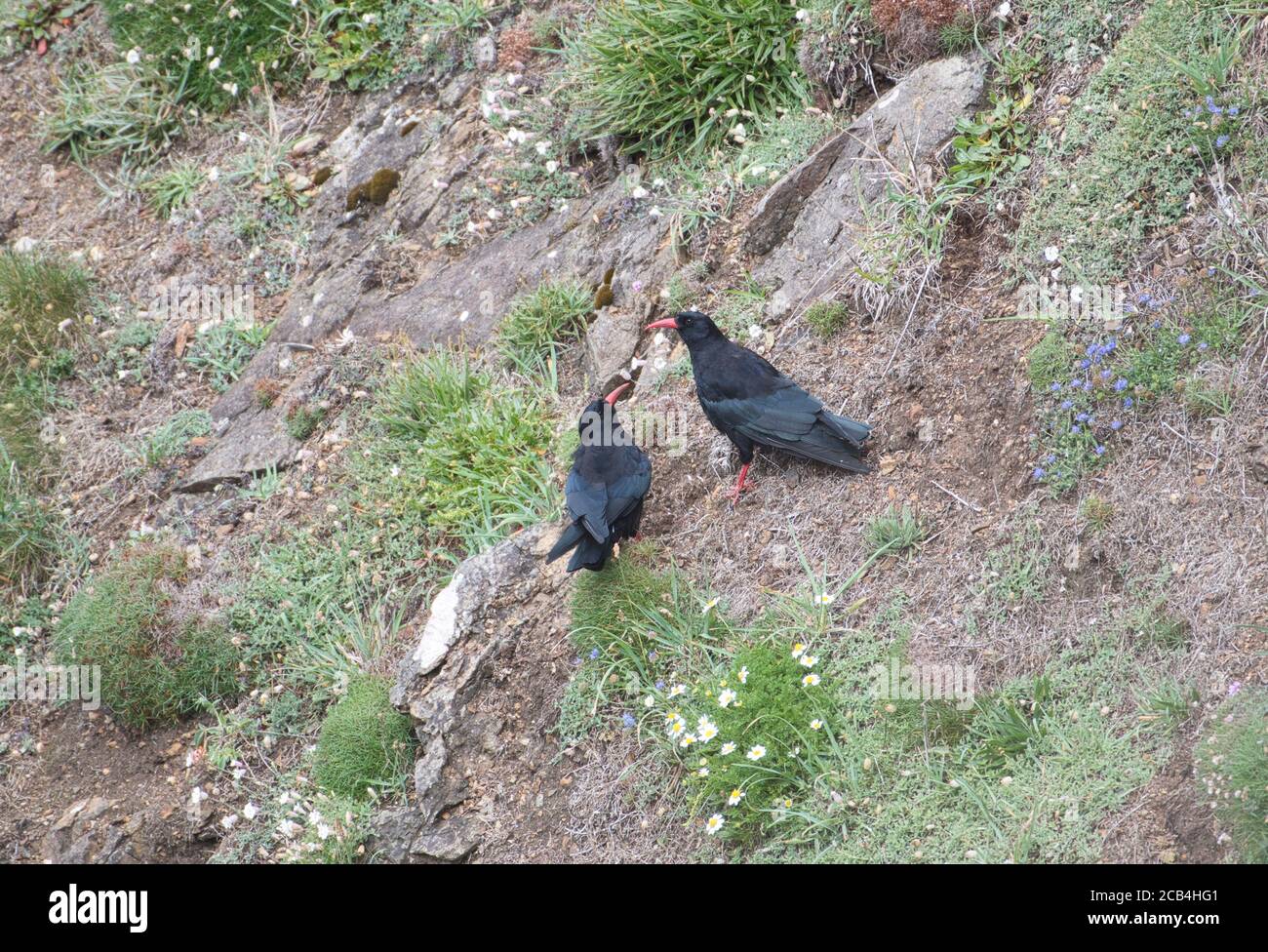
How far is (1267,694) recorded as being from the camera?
398 cm

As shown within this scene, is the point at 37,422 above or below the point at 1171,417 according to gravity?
below

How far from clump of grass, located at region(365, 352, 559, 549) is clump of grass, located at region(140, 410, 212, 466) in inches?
63.0

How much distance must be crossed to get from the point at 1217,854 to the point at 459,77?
24.0 ft

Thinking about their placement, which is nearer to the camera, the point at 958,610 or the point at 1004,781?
the point at 1004,781

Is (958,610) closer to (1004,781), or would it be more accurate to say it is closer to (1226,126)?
(1004,781)

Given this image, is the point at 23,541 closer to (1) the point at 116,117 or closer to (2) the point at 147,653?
(2) the point at 147,653

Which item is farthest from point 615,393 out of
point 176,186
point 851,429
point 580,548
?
point 176,186

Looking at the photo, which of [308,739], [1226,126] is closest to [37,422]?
[308,739]

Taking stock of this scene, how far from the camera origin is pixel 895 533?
17.2ft

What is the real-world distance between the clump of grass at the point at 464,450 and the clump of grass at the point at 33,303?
3.12 m

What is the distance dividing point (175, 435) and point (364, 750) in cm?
324

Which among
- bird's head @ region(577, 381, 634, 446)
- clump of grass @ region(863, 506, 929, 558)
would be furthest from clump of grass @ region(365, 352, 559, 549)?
clump of grass @ region(863, 506, 929, 558)

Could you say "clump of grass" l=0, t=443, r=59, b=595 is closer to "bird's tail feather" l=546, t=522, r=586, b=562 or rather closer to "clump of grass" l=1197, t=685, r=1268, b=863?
"bird's tail feather" l=546, t=522, r=586, b=562

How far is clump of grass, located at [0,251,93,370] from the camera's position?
28.0 ft
